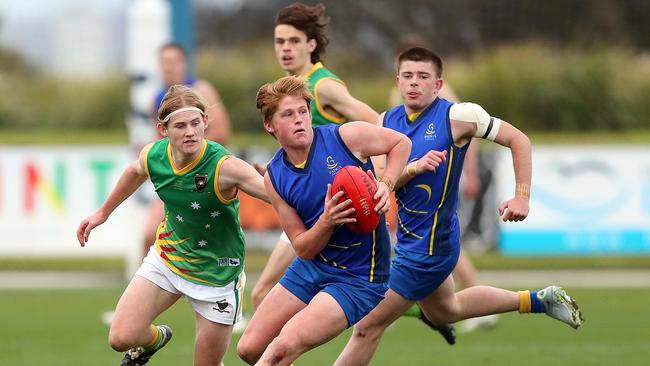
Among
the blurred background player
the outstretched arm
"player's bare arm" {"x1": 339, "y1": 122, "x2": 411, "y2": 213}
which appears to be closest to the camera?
"player's bare arm" {"x1": 339, "y1": 122, "x2": 411, "y2": 213}

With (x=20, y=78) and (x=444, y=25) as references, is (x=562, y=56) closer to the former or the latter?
(x=444, y=25)

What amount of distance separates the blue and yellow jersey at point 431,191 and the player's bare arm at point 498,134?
63mm

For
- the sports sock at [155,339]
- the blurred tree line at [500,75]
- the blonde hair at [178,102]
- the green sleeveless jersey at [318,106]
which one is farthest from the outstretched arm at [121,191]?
the blurred tree line at [500,75]

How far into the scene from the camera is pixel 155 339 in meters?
7.86

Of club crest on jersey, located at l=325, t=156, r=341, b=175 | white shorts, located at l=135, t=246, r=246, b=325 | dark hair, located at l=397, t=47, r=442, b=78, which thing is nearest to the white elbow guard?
dark hair, located at l=397, t=47, r=442, b=78

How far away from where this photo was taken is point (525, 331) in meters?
11.2

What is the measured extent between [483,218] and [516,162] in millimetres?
8704

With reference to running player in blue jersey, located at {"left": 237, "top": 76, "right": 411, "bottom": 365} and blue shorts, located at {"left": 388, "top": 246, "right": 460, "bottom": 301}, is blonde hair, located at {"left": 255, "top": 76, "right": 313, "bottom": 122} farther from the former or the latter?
blue shorts, located at {"left": 388, "top": 246, "right": 460, "bottom": 301}

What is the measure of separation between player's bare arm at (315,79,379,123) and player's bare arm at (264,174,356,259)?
4.40ft

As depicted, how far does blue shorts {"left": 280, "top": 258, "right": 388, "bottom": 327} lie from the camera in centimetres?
701

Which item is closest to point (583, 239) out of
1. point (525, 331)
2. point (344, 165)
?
point (525, 331)

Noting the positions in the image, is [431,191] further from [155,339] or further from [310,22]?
[155,339]

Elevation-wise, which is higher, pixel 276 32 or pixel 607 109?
pixel 276 32

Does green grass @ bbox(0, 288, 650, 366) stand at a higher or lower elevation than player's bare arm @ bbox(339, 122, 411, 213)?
lower
